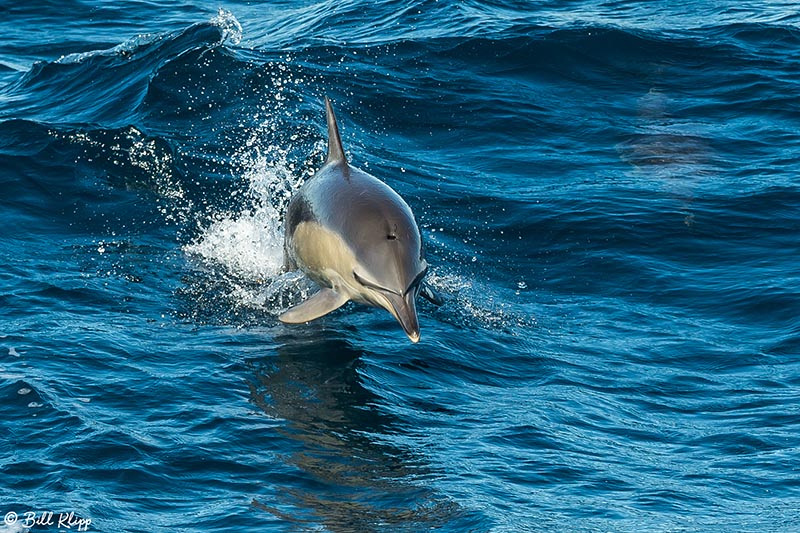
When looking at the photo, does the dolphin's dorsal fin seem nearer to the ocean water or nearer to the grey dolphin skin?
the grey dolphin skin

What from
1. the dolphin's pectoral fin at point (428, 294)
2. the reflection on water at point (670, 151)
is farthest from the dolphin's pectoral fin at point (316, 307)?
the reflection on water at point (670, 151)

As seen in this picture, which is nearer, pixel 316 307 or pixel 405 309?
pixel 405 309

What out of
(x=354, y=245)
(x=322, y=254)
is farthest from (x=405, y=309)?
(x=322, y=254)

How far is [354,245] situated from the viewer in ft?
35.8

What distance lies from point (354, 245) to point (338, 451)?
1739 mm

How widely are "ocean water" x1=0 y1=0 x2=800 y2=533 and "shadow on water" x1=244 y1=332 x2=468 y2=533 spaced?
3 cm

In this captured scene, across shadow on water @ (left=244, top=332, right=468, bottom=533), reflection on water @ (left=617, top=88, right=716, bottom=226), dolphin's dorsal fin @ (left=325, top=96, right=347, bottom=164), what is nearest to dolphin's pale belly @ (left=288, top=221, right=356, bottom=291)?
dolphin's dorsal fin @ (left=325, top=96, right=347, bottom=164)

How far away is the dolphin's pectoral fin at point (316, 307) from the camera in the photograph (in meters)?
11.4

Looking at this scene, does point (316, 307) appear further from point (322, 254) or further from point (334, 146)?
point (334, 146)

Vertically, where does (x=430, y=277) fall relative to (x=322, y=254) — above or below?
below

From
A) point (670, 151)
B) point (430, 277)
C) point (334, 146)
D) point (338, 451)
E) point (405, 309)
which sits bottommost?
point (430, 277)

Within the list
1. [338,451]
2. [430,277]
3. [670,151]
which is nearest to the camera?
[338,451]

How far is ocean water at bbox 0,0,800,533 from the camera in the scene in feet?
33.2

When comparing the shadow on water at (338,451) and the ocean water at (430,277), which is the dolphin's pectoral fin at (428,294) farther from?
the shadow on water at (338,451)
